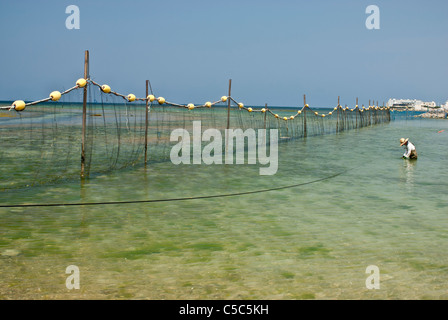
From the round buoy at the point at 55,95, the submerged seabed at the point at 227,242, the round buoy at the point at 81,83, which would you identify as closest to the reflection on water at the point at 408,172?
the submerged seabed at the point at 227,242

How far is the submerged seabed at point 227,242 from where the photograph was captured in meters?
4.27

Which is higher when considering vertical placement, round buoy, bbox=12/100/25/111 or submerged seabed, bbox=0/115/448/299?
round buoy, bbox=12/100/25/111

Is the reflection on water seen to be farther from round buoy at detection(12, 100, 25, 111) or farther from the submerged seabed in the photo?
round buoy at detection(12, 100, 25, 111)

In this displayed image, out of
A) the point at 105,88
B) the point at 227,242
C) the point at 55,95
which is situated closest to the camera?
the point at 227,242

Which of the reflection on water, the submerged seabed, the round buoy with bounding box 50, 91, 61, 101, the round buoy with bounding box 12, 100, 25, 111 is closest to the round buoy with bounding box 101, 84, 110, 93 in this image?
the round buoy with bounding box 50, 91, 61, 101

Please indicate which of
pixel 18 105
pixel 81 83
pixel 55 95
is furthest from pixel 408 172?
pixel 18 105

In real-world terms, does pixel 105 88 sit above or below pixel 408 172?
above

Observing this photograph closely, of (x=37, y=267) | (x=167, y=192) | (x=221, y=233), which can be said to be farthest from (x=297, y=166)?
(x=37, y=267)

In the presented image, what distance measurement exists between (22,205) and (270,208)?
4.13m

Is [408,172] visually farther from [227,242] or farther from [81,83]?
[81,83]

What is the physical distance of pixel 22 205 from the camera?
294 inches

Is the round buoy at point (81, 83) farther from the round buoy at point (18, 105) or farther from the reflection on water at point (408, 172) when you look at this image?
the reflection on water at point (408, 172)

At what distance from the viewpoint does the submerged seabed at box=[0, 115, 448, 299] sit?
427 cm

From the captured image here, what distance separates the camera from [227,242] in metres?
5.71
